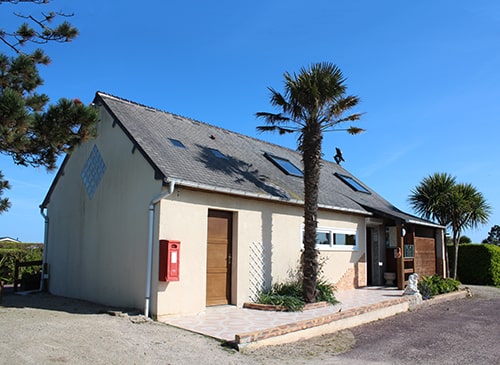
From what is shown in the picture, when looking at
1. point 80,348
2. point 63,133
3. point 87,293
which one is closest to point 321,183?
point 87,293

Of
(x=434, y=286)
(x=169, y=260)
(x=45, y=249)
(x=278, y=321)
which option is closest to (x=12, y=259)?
(x=45, y=249)

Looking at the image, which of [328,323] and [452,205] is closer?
[328,323]

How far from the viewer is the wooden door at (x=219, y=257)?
11.1 m

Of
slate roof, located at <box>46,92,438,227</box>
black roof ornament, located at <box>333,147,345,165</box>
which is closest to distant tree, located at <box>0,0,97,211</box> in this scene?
slate roof, located at <box>46,92,438,227</box>

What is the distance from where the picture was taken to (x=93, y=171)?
497 inches

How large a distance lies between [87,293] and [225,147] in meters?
6.42

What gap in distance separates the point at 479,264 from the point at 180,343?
63.8ft

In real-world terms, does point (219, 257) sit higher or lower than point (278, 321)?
higher

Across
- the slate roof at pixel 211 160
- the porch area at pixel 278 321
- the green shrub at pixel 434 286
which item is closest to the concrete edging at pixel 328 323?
the porch area at pixel 278 321

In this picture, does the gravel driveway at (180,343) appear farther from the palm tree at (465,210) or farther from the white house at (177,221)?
the palm tree at (465,210)

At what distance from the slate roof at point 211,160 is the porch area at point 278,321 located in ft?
9.83

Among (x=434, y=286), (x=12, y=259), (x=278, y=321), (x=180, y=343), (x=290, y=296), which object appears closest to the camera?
(x=180, y=343)

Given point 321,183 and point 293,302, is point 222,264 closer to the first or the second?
point 293,302

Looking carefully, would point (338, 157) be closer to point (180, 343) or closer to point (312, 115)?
point (312, 115)
